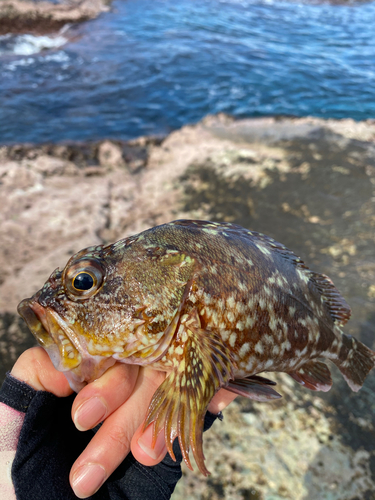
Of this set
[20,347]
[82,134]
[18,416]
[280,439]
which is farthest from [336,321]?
[82,134]

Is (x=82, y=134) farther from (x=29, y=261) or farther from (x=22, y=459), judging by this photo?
(x=22, y=459)

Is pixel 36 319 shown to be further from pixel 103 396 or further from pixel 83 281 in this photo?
pixel 103 396

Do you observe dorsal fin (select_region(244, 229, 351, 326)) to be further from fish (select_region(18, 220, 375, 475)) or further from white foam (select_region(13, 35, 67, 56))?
white foam (select_region(13, 35, 67, 56))

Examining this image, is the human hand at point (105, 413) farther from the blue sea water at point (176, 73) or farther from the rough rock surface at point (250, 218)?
the blue sea water at point (176, 73)

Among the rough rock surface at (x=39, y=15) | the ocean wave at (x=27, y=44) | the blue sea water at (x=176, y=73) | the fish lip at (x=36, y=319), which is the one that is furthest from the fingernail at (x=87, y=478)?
the rough rock surface at (x=39, y=15)

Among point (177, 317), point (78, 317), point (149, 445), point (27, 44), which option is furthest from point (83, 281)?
point (27, 44)

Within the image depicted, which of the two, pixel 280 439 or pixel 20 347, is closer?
pixel 280 439

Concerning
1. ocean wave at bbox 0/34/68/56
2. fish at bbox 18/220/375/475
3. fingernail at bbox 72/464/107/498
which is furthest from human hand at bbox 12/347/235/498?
ocean wave at bbox 0/34/68/56
